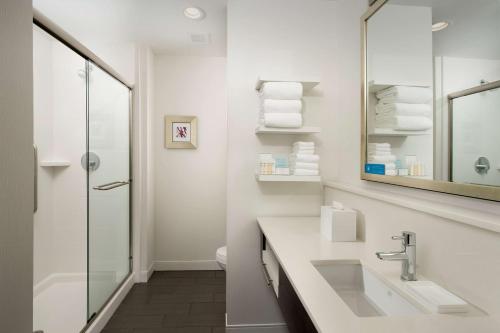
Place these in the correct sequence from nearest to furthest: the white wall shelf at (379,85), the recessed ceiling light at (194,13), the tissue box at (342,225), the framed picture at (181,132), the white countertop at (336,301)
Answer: the white countertop at (336,301) < the white wall shelf at (379,85) < the tissue box at (342,225) < the recessed ceiling light at (194,13) < the framed picture at (181,132)

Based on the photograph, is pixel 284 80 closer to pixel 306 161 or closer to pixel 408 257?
pixel 306 161

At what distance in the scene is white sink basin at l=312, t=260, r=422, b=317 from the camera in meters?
1.07

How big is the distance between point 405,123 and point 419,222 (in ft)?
1.46

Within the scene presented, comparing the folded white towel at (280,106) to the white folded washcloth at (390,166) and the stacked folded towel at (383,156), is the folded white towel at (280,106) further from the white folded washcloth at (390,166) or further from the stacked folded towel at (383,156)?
the white folded washcloth at (390,166)

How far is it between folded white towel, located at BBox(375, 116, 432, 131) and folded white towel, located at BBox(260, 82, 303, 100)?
555mm

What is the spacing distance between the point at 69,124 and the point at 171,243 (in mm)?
1620

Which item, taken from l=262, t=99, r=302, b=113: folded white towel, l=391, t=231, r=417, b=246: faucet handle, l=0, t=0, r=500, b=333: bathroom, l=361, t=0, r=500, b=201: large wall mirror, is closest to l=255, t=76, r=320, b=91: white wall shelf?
l=0, t=0, r=500, b=333: bathroom

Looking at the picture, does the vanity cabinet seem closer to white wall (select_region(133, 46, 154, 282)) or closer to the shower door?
the shower door

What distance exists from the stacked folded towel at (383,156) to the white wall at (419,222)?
0.35 feet

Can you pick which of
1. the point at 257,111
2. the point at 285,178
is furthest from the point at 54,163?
the point at 285,178

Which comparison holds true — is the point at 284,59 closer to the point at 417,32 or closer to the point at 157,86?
the point at 417,32

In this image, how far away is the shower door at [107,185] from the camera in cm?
222

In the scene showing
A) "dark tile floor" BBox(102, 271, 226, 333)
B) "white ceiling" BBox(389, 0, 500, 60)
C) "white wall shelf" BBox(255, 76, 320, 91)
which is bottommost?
"dark tile floor" BBox(102, 271, 226, 333)

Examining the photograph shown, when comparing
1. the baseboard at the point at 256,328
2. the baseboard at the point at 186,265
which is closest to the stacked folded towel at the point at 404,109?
the baseboard at the point at 256,328
